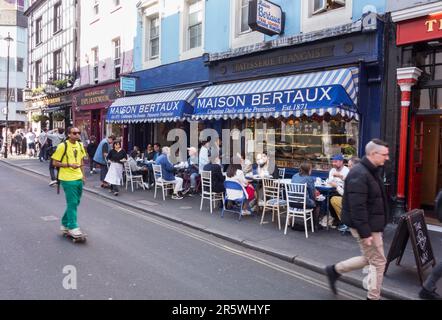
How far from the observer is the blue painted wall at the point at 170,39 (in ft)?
49.5

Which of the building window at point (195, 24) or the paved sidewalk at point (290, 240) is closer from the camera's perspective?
the paved sidewalk at point (290, 240)

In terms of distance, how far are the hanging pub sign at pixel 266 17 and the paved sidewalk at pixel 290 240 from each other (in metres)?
4.82

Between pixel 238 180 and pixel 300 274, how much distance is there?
3.58m

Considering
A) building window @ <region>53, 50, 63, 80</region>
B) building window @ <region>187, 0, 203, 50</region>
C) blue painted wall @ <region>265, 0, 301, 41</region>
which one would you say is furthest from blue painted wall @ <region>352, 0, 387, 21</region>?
building window @ <region>53, 50, 63, 80</region>

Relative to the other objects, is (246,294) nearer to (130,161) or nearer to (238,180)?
(238,180)

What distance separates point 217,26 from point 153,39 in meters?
4.62

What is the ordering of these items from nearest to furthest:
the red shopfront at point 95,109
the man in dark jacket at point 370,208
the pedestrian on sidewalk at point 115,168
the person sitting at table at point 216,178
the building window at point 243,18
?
the man in dark jacket at point 370,208, the person sitting at table at point 216,178, the pedestrian on sidewalk at point 115,168, the building window at point 243,18, the red shopfront at point 95,109

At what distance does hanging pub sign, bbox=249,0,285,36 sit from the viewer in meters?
10.1

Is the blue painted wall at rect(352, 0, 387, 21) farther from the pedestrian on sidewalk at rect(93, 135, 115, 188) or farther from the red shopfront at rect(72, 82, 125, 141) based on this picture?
the red shopfront at rect(72, 82, 125, 141)

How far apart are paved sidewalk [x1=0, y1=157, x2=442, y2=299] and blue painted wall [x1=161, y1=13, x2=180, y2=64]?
6.82m

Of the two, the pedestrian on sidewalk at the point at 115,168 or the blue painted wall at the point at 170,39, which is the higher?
the blue painted wall at the point at 170,39

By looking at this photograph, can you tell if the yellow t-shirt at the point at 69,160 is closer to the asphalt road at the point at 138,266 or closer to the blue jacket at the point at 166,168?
the asphalt road at the point at 138,266

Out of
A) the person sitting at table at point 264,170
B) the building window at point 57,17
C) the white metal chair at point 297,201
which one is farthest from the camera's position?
the building window at point 57,17

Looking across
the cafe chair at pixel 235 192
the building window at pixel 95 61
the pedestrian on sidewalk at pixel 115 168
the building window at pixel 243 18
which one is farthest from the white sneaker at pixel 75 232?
the building window at pixel 95 61
